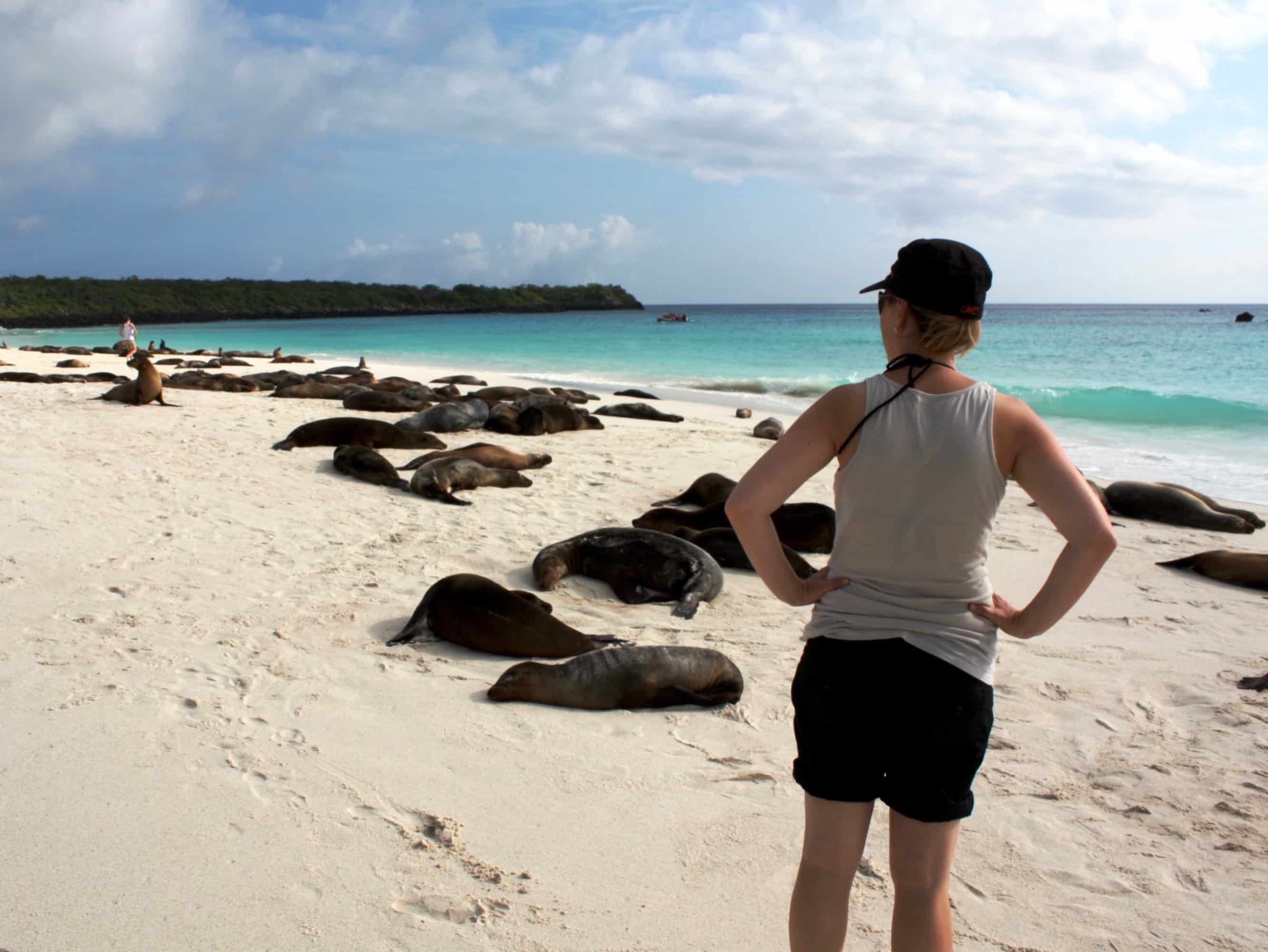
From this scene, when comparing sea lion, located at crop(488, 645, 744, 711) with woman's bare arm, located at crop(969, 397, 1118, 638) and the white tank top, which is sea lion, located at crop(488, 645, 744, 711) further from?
woman's bare arm, located at crop(969, 397, 1118, 638)

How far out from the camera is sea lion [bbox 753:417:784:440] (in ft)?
43.0

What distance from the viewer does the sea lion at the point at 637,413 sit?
15086 mm

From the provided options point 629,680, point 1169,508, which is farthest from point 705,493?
point 1169,508

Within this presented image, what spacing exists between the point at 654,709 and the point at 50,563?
3578mm

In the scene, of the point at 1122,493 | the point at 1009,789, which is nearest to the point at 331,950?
the point at 1009,789

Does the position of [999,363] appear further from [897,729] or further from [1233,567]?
[897,729]

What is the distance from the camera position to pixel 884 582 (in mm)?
1875

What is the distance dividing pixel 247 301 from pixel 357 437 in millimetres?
95584

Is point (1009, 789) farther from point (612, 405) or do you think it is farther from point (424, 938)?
point (612, 405)

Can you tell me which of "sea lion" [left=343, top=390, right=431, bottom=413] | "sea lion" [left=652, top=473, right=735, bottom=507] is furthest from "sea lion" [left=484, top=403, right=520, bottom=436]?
"sea lion" [left=652, top=473, right=735, bottom=507]

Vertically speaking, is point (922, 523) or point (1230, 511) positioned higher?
point (922, 523)

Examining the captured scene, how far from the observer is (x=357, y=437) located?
33.2 ft

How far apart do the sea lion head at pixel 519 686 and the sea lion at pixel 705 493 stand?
396 cm

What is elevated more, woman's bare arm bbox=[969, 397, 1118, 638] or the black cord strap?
the black cord strap
